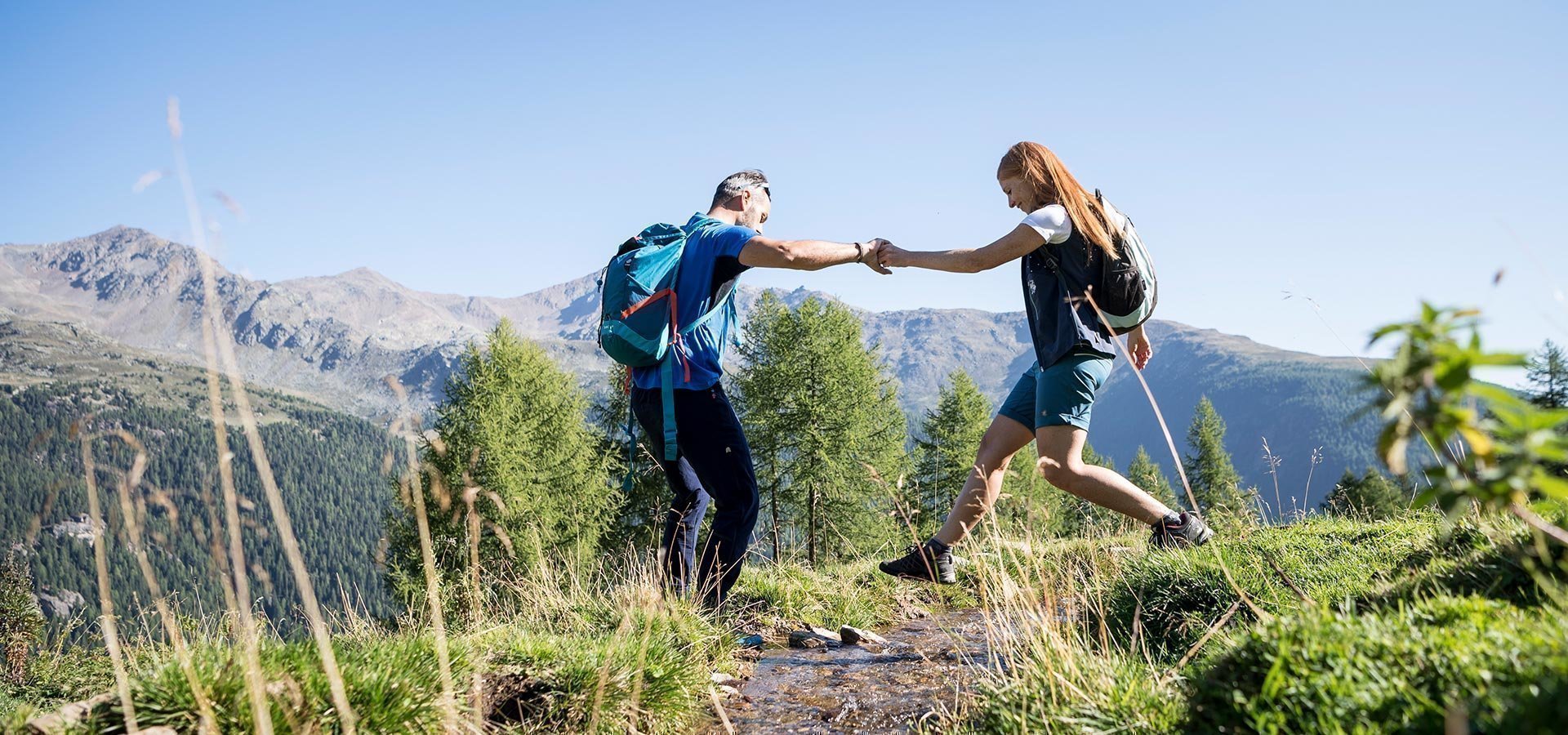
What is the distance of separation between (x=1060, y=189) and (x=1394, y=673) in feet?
10.5

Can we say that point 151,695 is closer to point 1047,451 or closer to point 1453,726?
point 1453,726

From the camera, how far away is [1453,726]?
47.8 inches

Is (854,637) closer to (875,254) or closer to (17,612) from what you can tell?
(875,254)

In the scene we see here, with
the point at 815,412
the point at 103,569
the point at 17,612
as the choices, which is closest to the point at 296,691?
the point at 103,569

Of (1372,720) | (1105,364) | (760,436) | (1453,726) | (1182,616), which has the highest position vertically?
(1105,364)

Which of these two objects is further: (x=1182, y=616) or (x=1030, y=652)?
(x=1182, y=616)

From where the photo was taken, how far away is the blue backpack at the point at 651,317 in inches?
179

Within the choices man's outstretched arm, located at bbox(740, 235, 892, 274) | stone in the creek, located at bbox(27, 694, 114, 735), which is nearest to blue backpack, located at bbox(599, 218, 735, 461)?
man's outstretched arm, located at bbox(740, 235, 892, 274)

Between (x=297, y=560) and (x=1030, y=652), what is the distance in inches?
96.3

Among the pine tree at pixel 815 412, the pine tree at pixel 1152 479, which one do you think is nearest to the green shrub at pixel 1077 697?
the pine tree at pixel 1152 479

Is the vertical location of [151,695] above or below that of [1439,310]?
below

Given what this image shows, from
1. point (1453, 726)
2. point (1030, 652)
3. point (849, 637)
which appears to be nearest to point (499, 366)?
point (849, 637)

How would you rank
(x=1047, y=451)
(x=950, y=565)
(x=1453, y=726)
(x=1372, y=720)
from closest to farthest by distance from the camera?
(x=1453, y=726) → (x=1372, y=720) → (x=1047, y=451) → (x=950, y=565)

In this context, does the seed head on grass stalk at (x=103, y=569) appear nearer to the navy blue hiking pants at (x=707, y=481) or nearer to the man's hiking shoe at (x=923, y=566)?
the navy blue hiking pants at (x=707, y=481)
